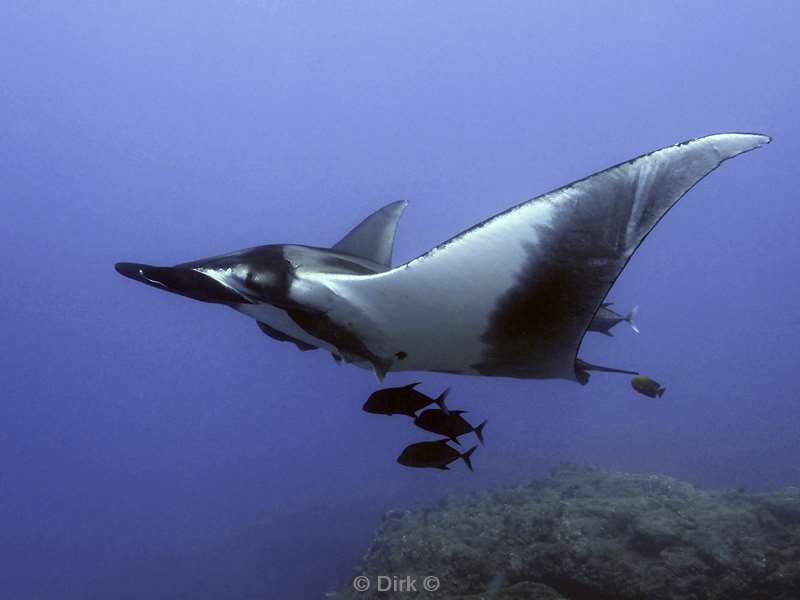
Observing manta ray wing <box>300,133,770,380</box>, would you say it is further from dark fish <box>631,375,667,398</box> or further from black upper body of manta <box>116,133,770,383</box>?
dark fish <box>631,375,667,398</box>

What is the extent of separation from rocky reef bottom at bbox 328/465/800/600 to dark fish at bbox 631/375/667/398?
5.47ft

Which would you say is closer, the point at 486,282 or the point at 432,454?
the point at 486,282

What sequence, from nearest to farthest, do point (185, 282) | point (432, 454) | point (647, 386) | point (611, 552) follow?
point (185, 282) → point (432, 454) → point (611, 552) → point (647, 386)

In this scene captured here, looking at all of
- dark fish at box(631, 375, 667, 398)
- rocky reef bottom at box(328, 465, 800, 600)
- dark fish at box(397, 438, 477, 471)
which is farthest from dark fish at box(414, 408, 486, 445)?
dark fish at box(631, 375, 667, 398)

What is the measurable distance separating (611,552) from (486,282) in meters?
5.25

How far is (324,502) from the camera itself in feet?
74.8

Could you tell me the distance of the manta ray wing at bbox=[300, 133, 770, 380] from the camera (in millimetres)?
1806

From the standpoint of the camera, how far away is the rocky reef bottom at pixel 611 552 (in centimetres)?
551

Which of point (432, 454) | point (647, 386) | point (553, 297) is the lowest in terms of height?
point (432, 454)

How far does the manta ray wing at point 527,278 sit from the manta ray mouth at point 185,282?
49 cm

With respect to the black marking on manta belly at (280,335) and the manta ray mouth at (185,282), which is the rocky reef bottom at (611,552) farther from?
the manta ray mouth at (185,282)

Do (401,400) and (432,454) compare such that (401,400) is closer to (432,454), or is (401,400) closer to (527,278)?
(432,454)

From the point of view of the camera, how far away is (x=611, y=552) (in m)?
6.01

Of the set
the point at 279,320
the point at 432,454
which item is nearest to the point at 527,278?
the point at 279,320
